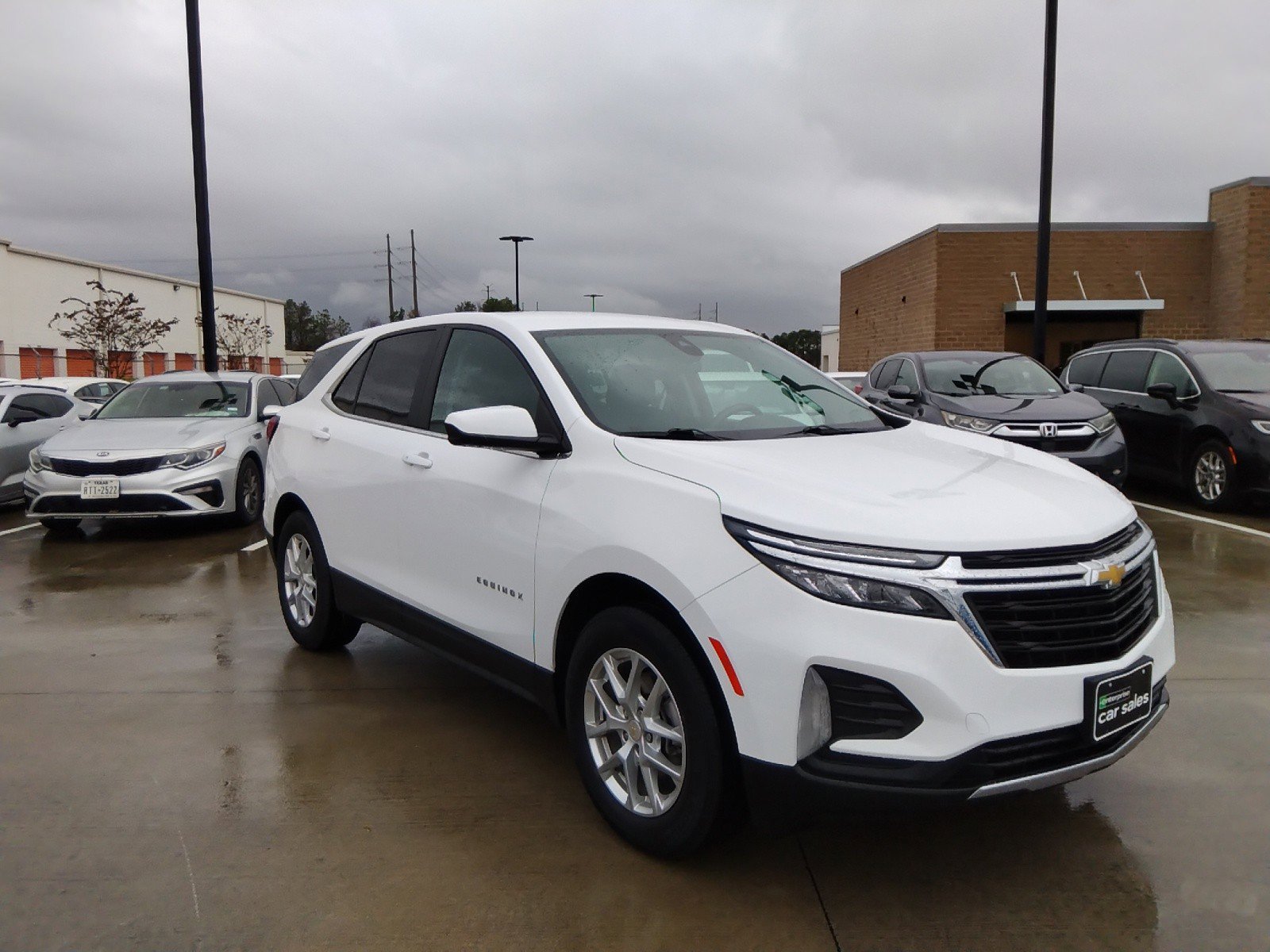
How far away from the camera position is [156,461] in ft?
29.8

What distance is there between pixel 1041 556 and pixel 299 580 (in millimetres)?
4009

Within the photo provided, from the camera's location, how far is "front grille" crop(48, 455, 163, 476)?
898 centimetres

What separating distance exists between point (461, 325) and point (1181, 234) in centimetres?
2248

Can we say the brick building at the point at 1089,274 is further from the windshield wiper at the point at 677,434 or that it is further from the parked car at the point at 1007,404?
the windshield wiper at the point at 677,434

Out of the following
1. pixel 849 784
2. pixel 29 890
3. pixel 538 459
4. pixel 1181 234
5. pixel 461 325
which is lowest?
pixel 29 890

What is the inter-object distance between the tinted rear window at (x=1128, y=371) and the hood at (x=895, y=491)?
8.85m

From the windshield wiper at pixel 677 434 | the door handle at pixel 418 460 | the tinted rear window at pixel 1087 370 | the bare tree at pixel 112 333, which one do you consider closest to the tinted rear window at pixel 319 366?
the door handle at pixel 418 460

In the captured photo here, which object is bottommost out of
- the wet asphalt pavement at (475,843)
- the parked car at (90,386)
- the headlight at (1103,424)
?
the wet asphalt pavement at (475,843)

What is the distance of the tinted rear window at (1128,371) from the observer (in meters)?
11.6

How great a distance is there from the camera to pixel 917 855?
3277 mm

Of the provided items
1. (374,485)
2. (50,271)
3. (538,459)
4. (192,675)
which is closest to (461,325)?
(374,485)

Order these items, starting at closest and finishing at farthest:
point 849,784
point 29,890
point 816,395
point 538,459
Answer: point 849,784, point 29,890, point 538,459, point 816,395

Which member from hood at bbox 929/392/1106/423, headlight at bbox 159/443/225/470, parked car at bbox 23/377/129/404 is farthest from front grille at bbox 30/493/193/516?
parked car at bbox 23/377/129/404

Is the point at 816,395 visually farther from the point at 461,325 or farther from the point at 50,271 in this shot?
the point at 50,271
